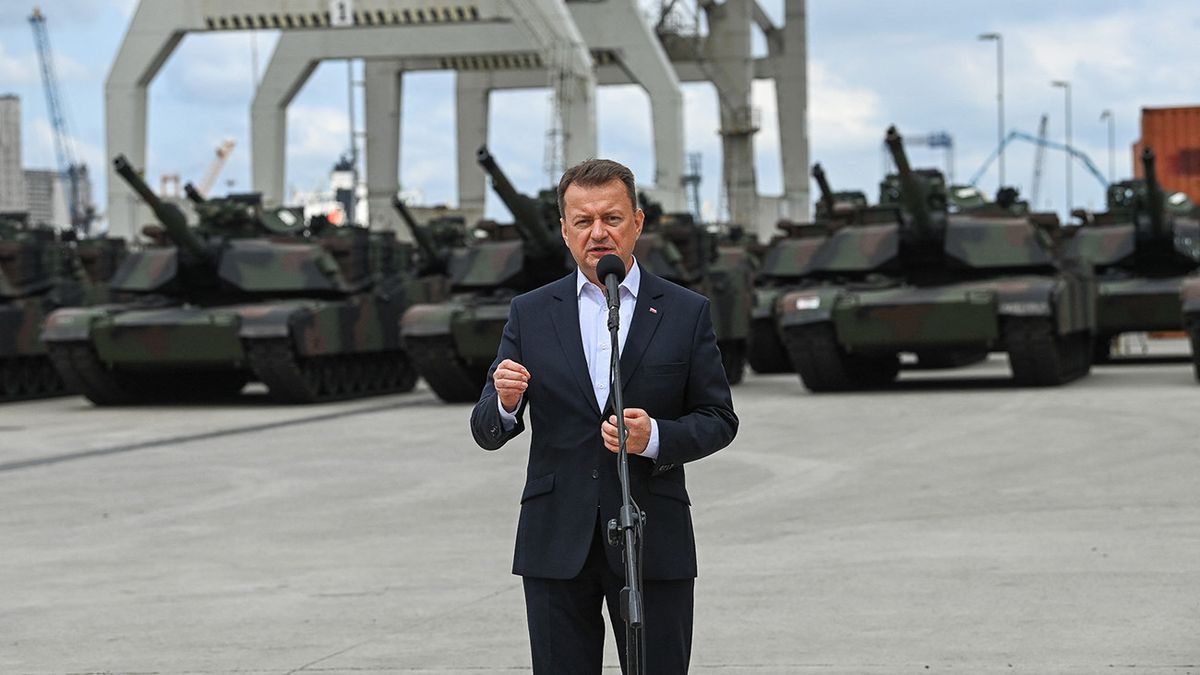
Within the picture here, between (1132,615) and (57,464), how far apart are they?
11.4m

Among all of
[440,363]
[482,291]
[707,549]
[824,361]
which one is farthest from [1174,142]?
[707,549]

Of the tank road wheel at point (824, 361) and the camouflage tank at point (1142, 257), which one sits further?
the camouflage tank at point (1142, 257)

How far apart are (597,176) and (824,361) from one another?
66.0 ft

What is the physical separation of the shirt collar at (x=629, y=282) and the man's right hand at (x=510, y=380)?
328mm

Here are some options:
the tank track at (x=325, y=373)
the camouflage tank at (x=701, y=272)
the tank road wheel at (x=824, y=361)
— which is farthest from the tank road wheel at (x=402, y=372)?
the tank road wheel at (x=824, y=361)

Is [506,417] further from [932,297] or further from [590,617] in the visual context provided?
[932,297]

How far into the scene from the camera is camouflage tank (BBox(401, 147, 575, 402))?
2448 cm

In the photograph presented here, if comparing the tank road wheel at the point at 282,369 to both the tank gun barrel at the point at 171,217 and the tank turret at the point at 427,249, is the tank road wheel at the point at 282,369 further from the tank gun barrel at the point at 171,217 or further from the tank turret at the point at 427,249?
the tank turret at the point at 427,249

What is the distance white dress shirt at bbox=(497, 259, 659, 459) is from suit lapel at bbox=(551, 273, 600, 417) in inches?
0.5

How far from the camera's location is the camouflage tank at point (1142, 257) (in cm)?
2894

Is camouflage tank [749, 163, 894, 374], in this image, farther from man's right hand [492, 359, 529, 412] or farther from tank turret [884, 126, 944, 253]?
man's right hand [492, 359, 529, 412]

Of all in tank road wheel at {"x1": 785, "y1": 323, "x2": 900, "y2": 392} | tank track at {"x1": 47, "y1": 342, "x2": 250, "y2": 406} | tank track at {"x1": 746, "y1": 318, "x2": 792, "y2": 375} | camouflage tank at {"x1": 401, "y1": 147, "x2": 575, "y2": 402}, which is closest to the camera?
tank road wheel at {"x1": 785, "y1": 323, "x2": 900, "y2": 392}

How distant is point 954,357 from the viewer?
33062mm

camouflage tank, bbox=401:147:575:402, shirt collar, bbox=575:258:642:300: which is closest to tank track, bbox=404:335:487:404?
camouflage tank, bbox=401:147:575:402
